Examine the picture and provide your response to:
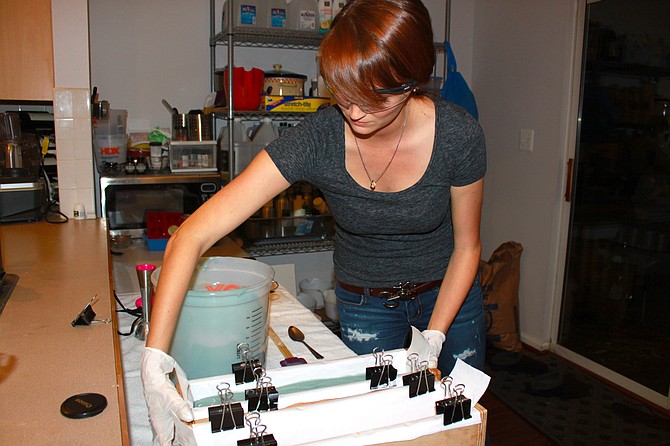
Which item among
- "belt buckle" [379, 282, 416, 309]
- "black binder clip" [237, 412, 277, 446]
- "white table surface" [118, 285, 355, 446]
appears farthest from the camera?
"belt buckle" [379, 282, 416, 309]

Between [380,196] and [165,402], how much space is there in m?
0.62

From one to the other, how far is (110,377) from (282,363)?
12.9 inches

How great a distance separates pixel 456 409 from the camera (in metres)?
0.72

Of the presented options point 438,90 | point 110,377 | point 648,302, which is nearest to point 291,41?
point 438,90

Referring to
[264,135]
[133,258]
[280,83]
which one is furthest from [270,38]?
[133,258]

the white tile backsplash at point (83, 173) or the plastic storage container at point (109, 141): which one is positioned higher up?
the plastic storage container at point (109, 141)

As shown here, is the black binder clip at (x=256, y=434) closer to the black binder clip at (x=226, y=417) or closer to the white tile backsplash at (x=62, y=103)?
the black binder clip at (x=226, y=417)

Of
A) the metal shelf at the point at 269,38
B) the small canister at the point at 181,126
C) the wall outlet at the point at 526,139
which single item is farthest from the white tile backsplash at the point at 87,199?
the wall outlet at the point at 526,139

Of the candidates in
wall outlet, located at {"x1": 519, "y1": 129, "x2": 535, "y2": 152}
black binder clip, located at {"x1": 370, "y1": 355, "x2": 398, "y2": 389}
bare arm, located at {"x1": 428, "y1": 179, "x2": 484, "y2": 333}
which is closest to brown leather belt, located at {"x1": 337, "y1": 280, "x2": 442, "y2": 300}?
bare arm, located at {"x1": 428, "y1": 179, "x2": 484, "y2": 333}

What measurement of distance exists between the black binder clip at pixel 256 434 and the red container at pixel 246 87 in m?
2.15

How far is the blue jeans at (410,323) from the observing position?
136 cm

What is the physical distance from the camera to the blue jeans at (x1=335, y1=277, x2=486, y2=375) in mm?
1361

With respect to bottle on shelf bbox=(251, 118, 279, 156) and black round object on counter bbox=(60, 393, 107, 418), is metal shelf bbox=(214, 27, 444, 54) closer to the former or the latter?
bottle on shelf bbox=(251, 118, 279, 156)

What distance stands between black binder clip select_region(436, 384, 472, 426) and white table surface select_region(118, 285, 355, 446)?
0.48 m
